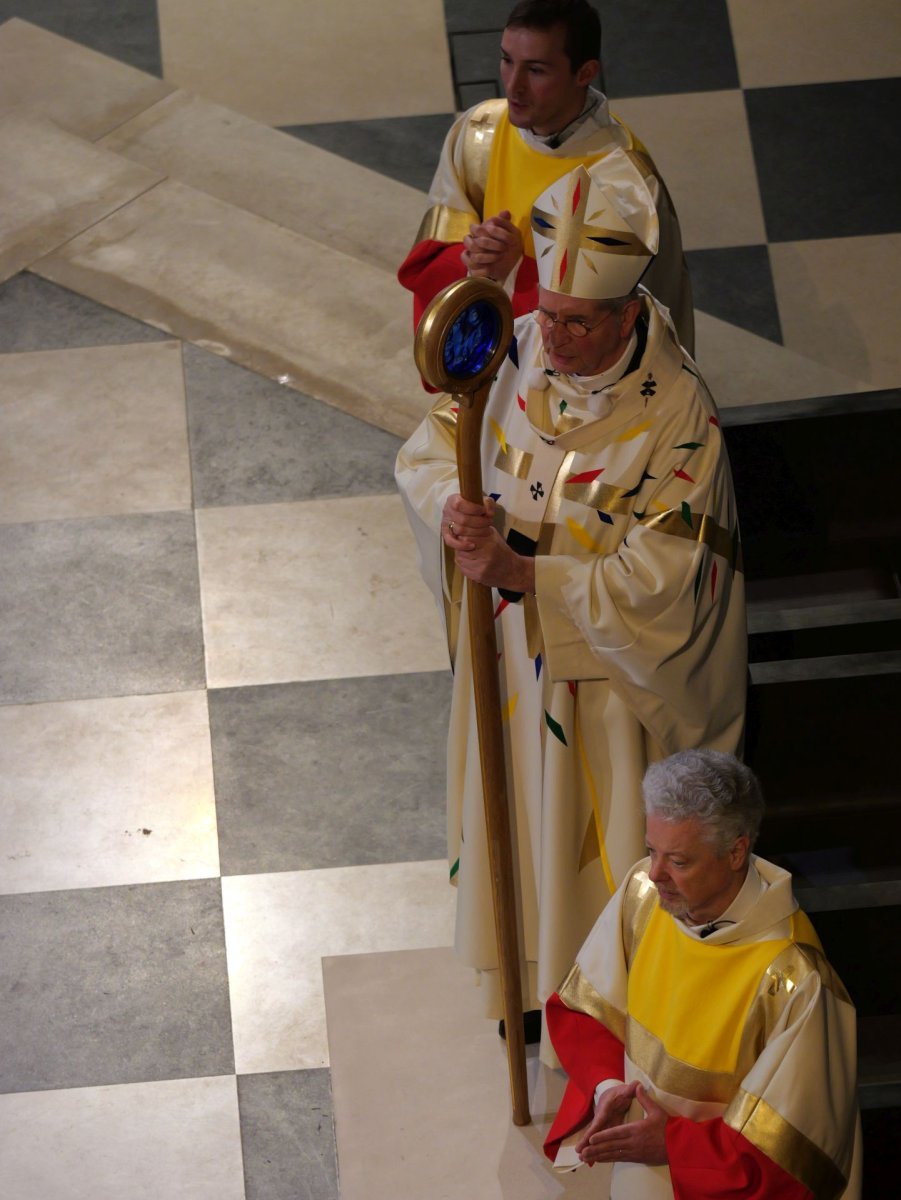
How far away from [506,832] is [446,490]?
62 centimetres

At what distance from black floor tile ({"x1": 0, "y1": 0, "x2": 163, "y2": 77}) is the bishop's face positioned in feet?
11.2

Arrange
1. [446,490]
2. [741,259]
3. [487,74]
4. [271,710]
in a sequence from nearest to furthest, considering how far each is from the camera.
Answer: [446,490] → [271,710] → [741,259] → [487,74]

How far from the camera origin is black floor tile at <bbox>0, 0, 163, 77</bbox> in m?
6.07

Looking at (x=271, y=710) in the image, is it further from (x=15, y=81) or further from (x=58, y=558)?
(x=15, y=81)

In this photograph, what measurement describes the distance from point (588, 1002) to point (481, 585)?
2.31 feet

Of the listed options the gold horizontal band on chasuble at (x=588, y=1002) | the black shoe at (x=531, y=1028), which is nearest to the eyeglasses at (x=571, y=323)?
the gold horizontal band on chasuble at (x=588, y=1002)

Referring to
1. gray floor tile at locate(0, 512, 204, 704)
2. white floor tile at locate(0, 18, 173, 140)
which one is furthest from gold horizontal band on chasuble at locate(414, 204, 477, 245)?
white floor tile at locate(0, 18, 173, 140)

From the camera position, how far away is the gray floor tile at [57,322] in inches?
201

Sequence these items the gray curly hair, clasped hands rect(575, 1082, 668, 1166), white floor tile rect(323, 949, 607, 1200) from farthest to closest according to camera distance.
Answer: white floor tile rect(323, 949, 607, 1200)
clasped hands rect(575, 1082, 668, 1166)
the gray curly hair

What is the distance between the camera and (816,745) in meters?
3.72

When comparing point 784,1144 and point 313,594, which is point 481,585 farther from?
point 313,594

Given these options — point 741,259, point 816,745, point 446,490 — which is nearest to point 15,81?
point 741,259

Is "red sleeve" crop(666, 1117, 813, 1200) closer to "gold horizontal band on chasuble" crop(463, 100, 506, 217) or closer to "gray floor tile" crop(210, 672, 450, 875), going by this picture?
"gray floor tile" crop(210, 672, 450, 875)

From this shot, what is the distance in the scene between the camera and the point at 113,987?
399cm
